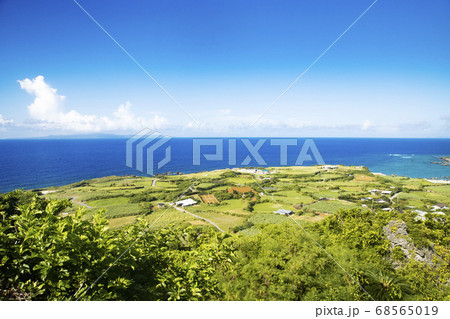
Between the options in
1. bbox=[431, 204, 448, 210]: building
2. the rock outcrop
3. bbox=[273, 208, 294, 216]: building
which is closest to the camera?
the rock outcrop

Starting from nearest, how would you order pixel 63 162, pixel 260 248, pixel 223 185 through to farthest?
pixel 260 248 → pixel 223 185 → pixel 63 162

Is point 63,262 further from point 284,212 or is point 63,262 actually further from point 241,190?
point 284,212

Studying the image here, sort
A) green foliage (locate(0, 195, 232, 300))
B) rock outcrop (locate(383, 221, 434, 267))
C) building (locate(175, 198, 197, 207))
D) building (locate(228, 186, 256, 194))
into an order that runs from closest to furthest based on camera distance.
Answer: green foliage (locate(0, 195, 232, 300)) < rock outcrop (locate(383, 221, 434, 267)) < building (locate(175, 198, 197, 207)) < building (locate(228, 186, 256, 194))

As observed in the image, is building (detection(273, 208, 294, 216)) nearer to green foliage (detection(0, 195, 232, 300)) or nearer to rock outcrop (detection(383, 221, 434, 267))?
rock outcrop (detection(383, 221, 434, 267))

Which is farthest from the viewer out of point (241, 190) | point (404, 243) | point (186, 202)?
point (241, 190)

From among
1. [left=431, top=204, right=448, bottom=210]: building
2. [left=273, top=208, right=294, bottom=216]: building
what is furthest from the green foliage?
[left=431, top=204, right=448, bottom=210]: building

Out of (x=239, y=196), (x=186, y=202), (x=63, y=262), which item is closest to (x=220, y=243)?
(x=63, y=262)

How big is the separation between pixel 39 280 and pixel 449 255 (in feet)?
35.8

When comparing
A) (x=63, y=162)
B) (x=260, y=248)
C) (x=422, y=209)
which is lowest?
(x=422, y=209)

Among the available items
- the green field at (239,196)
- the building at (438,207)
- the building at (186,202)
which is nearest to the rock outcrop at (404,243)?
the green field at (239,196)

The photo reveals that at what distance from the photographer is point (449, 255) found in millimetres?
6855
